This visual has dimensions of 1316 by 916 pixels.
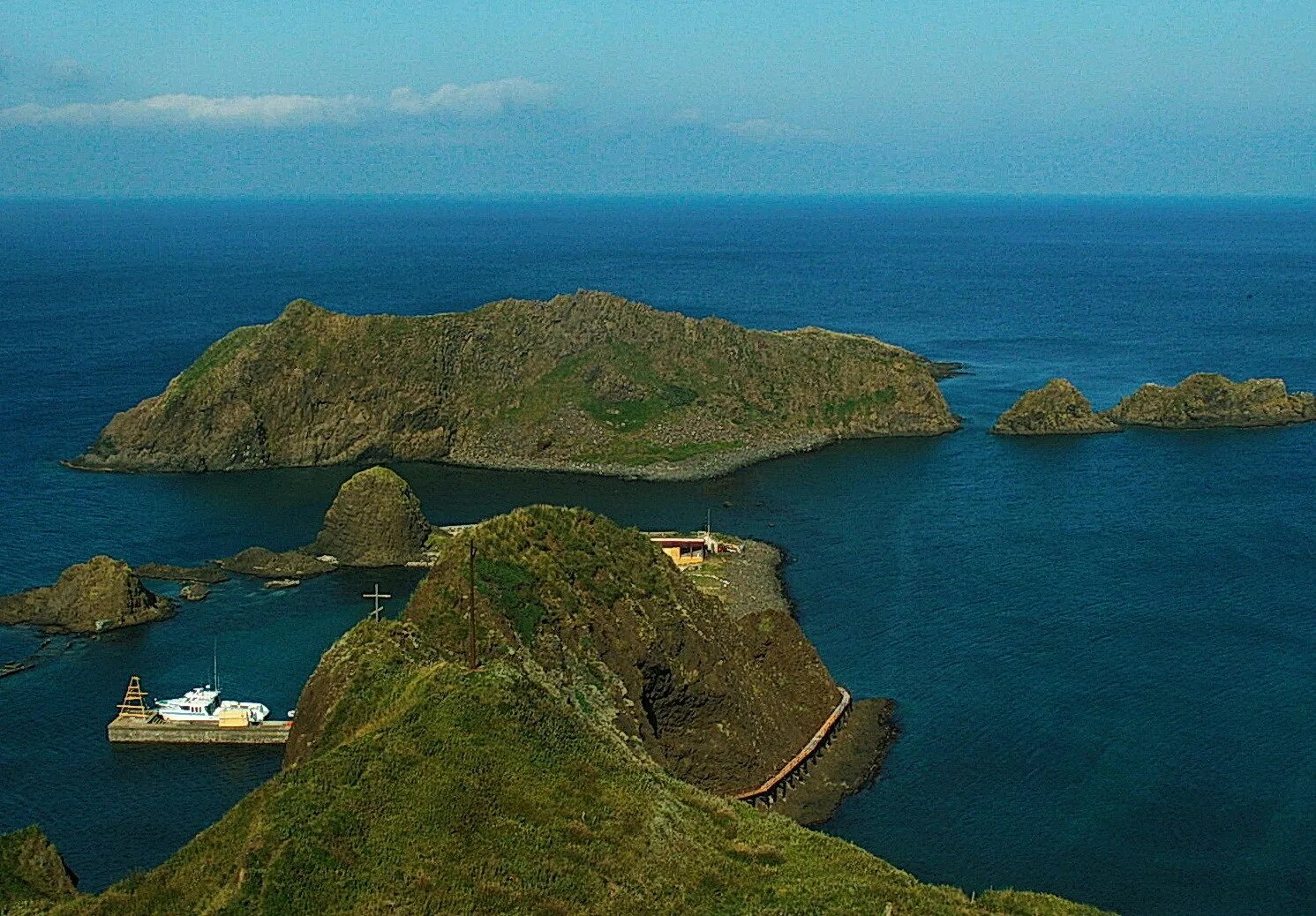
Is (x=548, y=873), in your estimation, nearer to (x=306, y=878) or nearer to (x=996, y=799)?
(x=306, y=878)

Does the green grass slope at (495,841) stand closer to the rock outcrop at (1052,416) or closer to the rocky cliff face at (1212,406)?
the rock outcrop at (1052,416)

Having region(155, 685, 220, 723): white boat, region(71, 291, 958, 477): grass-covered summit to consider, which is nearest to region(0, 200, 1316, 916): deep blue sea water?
region(155, 685, 220, 723): white boat

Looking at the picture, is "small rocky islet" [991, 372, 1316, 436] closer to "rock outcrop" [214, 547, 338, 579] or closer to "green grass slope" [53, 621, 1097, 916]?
"rock outcrop" [214, 547, 338, 579]

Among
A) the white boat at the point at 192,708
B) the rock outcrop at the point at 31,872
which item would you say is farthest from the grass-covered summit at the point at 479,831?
the white boat at the point at 192,708

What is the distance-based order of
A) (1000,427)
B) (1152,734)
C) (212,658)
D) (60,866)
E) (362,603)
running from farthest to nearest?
1. (1000,427)
2. (362,603)
3. (212,658)
4. (1152,734)
5. (60,866)

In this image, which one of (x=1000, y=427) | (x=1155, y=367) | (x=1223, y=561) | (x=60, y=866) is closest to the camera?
(x=60, y=866)

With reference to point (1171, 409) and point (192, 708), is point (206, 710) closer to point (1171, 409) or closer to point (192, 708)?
point (192, 708)

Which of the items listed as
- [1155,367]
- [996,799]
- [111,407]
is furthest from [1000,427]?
[111,407]
